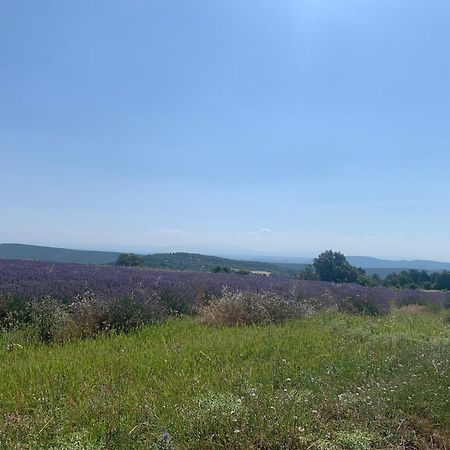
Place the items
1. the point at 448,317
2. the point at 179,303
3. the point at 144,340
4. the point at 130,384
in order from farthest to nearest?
the point at 448,317 < the point at 179,303 < the point at 144,340 < the point at 130,384

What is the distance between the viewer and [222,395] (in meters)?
3.38

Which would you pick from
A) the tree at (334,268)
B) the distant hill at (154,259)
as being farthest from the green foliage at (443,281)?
the tree at (334,268)

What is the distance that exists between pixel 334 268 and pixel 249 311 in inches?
648

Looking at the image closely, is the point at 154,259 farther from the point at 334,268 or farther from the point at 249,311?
the point at 249,311

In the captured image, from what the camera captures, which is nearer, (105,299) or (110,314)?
(110,314)

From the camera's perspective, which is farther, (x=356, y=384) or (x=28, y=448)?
(x=356, y=384)

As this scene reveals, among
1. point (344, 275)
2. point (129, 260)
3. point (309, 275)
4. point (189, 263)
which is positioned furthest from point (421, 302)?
point (189, 263)

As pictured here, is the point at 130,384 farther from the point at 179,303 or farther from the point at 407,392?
the point at 179,303

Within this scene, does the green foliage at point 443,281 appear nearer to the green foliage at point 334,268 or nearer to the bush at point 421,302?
the green foliage at point 334,268

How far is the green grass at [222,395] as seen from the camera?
2.90 m

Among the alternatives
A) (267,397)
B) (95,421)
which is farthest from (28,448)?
(267,397)

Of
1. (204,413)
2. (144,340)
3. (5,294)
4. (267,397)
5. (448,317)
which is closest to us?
(204,413)

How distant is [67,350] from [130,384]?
154 cm

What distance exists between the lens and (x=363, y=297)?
36.4ft
